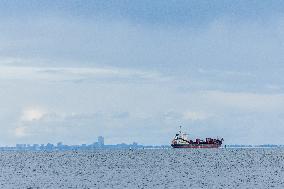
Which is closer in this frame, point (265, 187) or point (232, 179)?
point (265, 187)

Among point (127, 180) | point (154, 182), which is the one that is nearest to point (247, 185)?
point (154, 182)

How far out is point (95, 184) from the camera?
88.4 metres

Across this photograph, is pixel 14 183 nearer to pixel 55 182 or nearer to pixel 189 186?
pixel 55 182

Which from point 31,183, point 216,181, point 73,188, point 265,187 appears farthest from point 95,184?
point 265,187

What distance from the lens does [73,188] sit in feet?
275

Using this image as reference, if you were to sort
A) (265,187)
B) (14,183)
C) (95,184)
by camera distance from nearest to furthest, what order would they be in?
(265,187), (95,184), (14,183)

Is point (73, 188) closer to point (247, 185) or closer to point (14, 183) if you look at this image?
point (14, 183)

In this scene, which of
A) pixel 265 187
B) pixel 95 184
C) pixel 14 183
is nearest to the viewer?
pixel 265 187

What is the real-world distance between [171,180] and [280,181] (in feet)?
57.7

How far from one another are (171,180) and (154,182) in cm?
500

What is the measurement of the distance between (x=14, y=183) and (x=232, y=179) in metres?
36.2

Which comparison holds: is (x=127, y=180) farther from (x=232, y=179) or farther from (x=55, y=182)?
(x=232, y=179)

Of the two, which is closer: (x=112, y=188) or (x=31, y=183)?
(x=112, y=188)

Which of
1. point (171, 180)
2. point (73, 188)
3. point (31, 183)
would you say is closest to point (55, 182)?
point (31, 183)
